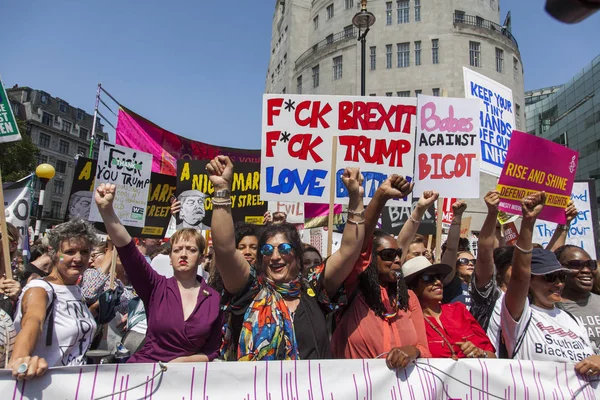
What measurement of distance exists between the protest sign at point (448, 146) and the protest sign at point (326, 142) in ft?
0.60

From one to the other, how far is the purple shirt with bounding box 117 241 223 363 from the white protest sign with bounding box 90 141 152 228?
3153mm

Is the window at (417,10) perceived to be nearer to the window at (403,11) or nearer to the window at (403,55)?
the window at (403,11)

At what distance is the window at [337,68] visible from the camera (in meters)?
34.8

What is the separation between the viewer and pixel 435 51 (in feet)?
109

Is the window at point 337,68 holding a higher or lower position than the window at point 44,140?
lower

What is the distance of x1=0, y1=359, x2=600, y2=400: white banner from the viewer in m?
2.26

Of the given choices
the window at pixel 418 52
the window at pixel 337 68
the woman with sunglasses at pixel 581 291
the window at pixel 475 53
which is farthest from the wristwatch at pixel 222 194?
the window at pixel 475 53

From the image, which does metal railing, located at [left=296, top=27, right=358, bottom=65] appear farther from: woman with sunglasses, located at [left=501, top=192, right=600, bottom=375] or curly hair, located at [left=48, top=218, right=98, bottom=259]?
curly hair, located at [left=48, top=218, right=98, bottom=259]

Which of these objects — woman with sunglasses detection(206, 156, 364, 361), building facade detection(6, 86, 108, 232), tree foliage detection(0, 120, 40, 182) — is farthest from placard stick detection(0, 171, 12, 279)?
building facade detection(6, 86, 108, 232)

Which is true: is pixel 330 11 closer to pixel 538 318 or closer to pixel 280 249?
pixel 538 318

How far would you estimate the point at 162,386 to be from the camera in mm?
2330

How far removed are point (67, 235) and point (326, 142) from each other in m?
2.65

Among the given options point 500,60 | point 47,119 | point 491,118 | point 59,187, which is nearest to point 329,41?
point 500,60

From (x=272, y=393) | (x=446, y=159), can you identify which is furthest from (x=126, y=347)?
(x=446, y=159)
